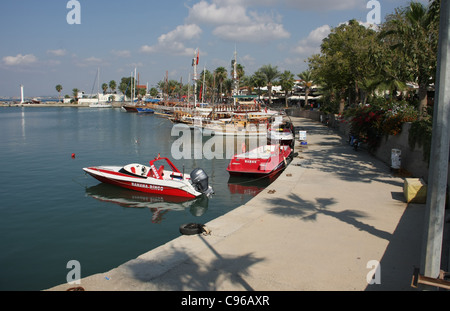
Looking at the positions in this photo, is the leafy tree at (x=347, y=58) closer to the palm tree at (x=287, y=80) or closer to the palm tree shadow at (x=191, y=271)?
the palm tree shadow at (x=191, y=271)

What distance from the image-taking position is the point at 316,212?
1234cm

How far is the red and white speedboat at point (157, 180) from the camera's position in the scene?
18391mm

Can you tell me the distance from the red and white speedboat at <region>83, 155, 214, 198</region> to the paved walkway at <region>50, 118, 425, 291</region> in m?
4.52

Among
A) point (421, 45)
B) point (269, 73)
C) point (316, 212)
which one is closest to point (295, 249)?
point (316, 212)

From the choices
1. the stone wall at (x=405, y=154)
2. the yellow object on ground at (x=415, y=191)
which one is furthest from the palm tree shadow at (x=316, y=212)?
the stone wall at (x=405, y=154)

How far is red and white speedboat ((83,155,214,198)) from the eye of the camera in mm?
18391

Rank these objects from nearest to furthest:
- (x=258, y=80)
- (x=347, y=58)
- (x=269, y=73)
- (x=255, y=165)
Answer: (x=255, y=165) → (x=347, y=58) → (x=269, y=73) → (x=258, y=80)

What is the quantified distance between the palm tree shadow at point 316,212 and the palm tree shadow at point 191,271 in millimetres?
3857

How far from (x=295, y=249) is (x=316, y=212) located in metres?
3.42

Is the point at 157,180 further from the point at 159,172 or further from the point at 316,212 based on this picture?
the point at 316,212

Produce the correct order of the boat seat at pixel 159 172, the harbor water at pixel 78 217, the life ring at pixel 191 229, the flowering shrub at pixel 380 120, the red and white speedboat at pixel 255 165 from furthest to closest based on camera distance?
the red and white speedboat at pixel 255 165 < the flowering shrub at pixel 380 120 < the boat seat at pixel 159 172 < the harbor water at pixel 78 217 < the life ring at pixel 191 229

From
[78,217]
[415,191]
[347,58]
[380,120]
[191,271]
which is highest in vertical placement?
[347,58]

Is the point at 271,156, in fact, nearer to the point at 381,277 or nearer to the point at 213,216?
the point at 213,216
